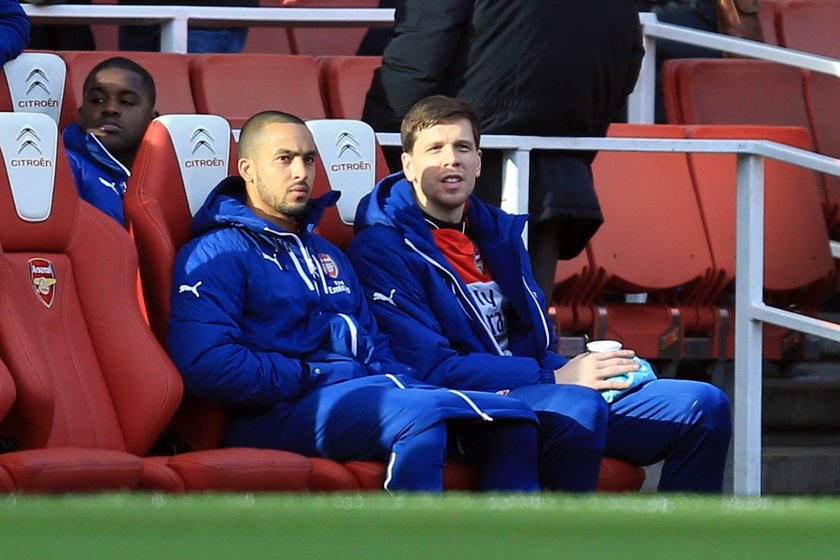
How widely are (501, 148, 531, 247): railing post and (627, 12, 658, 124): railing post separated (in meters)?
1.89

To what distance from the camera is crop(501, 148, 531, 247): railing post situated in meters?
6.75

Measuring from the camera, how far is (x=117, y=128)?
6.70m

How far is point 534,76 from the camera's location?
6645 millimetres

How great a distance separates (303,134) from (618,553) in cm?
303

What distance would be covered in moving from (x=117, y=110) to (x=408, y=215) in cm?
105

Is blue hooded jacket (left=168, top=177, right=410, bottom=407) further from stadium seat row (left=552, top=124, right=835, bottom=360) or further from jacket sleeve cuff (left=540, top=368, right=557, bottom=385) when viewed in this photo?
stadium seat row (left=552, top=124, right=835, bottom=360)

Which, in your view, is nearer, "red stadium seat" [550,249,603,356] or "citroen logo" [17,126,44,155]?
"citroen logo" [17,126,44,155]

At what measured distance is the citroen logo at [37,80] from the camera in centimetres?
685

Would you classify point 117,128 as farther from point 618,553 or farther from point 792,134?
point 618,553

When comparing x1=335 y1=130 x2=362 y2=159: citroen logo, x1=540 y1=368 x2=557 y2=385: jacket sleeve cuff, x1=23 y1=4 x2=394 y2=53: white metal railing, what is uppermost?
x1=23 y1=4 x2=394 y2=53: white metal railing

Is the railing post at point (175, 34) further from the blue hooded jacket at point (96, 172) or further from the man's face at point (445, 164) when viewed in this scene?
the man's face at point (445, 164)

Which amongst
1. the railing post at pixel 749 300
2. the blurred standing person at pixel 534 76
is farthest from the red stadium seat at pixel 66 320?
the railing post at pixel 749 300

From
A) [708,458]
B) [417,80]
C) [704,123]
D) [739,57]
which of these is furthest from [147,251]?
[739,57]

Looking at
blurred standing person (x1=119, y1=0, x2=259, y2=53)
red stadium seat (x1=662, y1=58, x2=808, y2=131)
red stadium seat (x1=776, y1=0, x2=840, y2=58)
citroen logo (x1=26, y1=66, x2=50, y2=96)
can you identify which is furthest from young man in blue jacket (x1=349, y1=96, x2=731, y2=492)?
red stadium seat (x1=776, y1=0, x2=840, y2=58)
